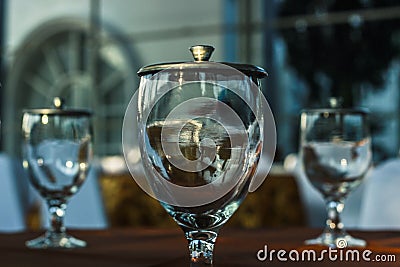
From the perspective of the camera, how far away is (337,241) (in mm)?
686

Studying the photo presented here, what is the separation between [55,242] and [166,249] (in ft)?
0.36

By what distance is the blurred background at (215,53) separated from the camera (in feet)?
13.9

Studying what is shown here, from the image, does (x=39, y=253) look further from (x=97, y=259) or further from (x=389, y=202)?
(x=389, y=202)

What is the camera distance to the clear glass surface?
429 mm

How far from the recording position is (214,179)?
0.43 metres

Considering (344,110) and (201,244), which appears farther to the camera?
(344,110)

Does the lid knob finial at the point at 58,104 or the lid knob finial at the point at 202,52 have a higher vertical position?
the lid knob finial at the point at 202,52

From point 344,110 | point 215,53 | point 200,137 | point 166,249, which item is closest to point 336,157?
point 344,110

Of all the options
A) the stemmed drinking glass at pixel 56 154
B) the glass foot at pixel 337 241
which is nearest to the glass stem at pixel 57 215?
the stemmed drinking glass at pixel 56 154

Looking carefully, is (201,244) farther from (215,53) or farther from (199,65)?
(215,53)

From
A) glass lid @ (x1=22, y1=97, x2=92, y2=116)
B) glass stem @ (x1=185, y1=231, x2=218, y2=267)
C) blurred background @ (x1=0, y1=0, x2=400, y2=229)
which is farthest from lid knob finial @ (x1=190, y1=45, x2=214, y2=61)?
blurred background @ (x1=0, y1=0, x2=400, y2=229)

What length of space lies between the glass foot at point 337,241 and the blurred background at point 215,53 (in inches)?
98.0

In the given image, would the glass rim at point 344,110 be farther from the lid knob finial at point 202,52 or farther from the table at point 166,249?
the lid knob finial at point 202,52

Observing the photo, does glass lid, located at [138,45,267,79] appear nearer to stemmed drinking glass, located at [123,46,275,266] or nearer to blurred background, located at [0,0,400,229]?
Result: stemmed drinking glass, located at [123,46,275,266]
